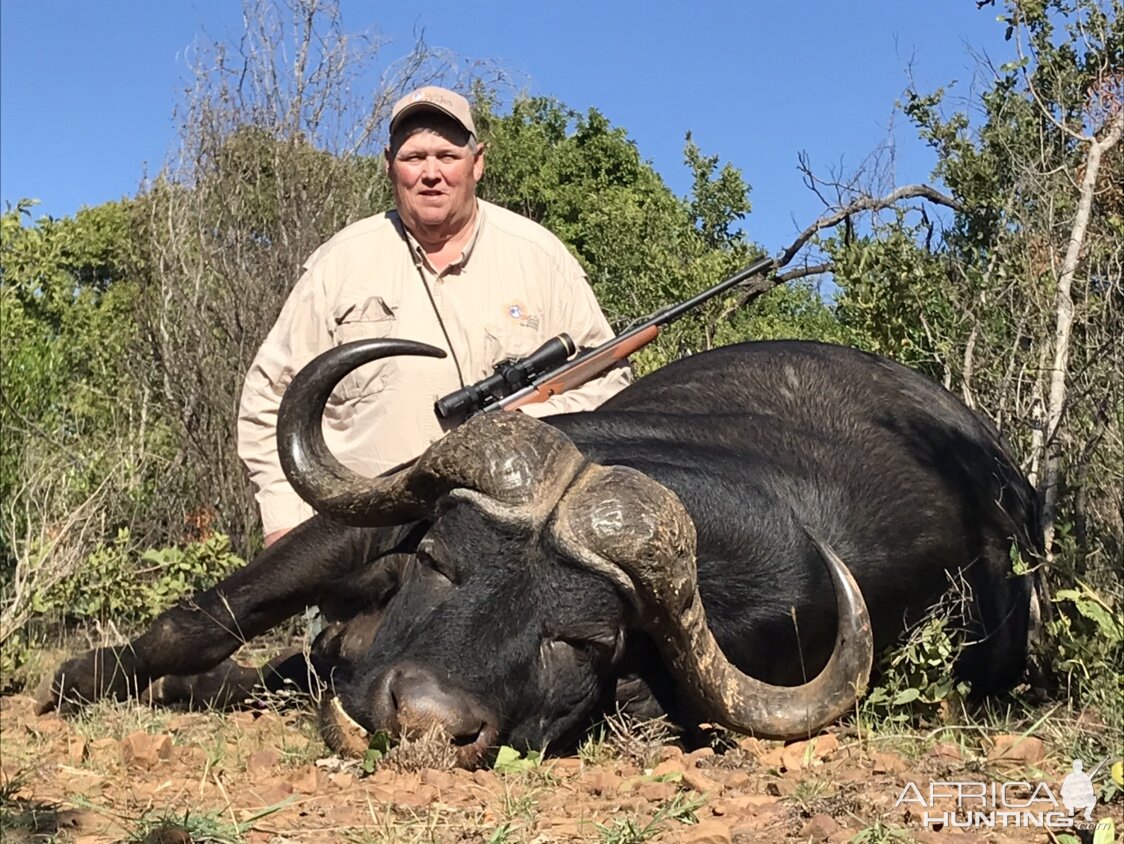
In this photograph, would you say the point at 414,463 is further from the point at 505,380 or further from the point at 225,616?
the point at 225,616

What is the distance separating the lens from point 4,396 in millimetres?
7719

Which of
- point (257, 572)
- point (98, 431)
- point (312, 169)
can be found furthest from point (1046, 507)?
point (98, 431)

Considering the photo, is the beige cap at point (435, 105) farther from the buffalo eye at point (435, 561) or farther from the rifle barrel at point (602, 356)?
the buffalo eye at point (435, 561)

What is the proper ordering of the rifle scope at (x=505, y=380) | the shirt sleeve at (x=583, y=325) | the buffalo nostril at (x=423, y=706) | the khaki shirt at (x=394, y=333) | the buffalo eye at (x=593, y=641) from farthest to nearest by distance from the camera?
the shirt sleeve at (x=583, y=325) < the khaki shirt at (x=394, y=333) < the rifle scope at (x=505, y=380) < the buffalo eye at (x=593, y=641) < the buffalo nostril at (x=423, y=706)

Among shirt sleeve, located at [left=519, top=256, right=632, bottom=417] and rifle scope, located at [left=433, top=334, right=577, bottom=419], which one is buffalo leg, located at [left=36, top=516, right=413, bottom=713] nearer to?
rifle scope, located at [left=433, top=334, right=577, bottom=419]

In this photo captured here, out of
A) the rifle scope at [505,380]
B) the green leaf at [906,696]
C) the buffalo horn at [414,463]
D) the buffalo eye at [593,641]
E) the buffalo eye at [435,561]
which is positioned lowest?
the green leaf at [906,696]

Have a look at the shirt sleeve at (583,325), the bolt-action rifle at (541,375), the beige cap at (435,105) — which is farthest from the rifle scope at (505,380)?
the beige cap at (435,105)

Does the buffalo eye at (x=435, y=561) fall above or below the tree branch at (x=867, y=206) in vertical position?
below

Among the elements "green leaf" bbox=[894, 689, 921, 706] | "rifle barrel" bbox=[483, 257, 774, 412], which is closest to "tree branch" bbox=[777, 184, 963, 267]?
"rifle barrel" bbox=[483, 257, 774, 412]

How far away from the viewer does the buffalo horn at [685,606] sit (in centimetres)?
375

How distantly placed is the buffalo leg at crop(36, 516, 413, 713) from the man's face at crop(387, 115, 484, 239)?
1.45 meters

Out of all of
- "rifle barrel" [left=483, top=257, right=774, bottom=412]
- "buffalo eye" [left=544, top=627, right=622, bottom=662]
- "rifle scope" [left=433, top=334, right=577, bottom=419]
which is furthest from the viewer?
"rifle barrel" [left=483, top=257, right=774, bottom=412]

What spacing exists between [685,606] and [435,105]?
2795mm

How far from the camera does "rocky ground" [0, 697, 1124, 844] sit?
3121 mm
